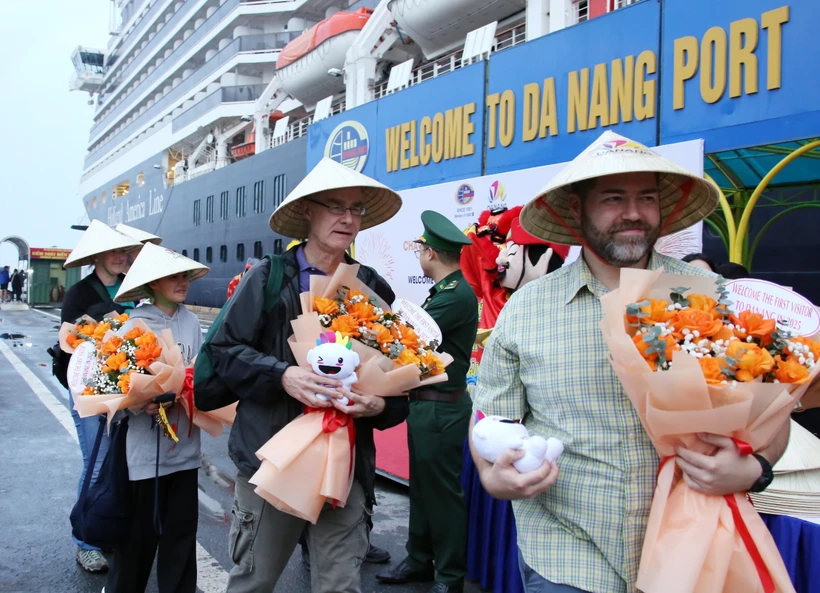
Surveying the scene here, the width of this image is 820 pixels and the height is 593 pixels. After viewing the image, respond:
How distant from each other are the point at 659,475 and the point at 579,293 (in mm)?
516

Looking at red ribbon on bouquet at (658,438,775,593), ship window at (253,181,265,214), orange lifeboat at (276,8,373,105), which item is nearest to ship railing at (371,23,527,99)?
orange lifeboat at (276,8,373,105)

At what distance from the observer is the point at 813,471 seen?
98.7 inches

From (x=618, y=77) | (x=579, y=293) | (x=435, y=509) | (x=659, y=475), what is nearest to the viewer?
(x=659, y=475)

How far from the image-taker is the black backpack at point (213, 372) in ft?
7.65

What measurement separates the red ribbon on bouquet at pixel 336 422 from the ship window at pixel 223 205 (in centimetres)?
2146

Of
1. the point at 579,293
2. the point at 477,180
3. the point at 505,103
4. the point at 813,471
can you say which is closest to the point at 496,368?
the point at 579,293

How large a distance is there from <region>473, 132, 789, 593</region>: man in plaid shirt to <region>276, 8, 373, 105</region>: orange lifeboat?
657 inches

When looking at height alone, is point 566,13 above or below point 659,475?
above

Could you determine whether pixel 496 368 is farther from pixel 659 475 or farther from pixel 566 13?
pixel 566 13

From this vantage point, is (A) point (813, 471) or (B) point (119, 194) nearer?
(A) point (813, 471)

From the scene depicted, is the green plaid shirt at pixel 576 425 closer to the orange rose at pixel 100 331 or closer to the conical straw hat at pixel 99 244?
the orange rose at pixel 100 331

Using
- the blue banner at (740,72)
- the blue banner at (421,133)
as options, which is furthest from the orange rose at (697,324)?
the blue banner at (421,133)

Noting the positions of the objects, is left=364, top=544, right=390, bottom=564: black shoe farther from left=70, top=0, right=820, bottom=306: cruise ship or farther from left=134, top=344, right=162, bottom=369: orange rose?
left=70, top=0, right=820, bottom=306: cruise ship

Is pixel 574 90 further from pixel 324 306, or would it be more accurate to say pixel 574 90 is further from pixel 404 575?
pixel 324 306
